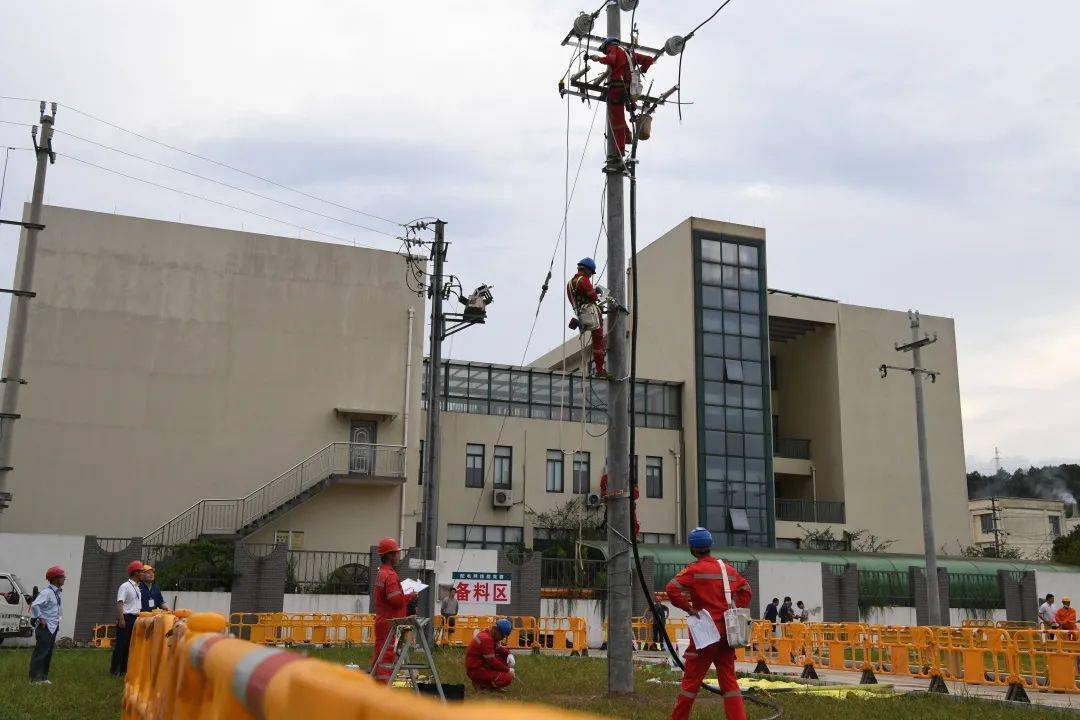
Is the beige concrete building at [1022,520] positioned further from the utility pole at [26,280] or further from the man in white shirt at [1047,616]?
the utility pole at [26,280]

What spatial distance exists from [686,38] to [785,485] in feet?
136

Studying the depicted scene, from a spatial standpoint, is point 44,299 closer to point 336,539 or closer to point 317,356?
point 317,356

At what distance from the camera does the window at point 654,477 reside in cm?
4519

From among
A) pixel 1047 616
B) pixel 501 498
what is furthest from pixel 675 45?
pixel 501 498

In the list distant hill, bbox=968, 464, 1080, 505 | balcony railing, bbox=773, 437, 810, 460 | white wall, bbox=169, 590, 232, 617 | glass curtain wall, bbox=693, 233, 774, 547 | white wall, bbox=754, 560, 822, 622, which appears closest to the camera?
white wall, bbox=169, 590, 232, 617

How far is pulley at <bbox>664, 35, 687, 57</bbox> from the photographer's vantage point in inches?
554

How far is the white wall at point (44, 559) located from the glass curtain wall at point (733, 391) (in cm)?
2744

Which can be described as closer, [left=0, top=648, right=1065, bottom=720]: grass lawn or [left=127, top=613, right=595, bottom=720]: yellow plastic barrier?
[left=127, top=613, right=595, bottom=720]: yellow plastic barrier

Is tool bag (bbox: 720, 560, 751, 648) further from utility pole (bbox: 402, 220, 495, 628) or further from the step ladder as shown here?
utility pole (bbox: 402, 220, 495, 628)

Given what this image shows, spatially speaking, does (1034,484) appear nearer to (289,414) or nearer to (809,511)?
(809,511)

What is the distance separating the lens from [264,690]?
9.87ft

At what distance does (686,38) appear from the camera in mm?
14039

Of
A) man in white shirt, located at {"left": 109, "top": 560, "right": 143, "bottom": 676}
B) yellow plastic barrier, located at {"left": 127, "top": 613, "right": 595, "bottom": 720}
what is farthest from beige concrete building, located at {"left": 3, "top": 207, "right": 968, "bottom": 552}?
yellow plastic barrier, located at {"left": 127, "top": 613, "right": 595, "bottom": 720}

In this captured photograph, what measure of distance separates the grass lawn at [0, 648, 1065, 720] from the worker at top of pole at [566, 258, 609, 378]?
4.25m
